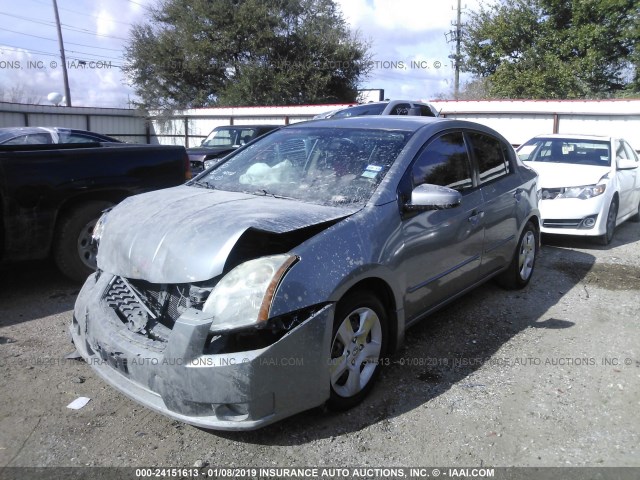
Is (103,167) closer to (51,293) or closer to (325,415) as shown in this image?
(51,293)

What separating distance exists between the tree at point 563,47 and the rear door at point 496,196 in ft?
67.1

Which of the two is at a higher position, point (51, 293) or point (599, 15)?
point (599, 15)

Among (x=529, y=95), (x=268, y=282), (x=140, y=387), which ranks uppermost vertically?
(x=529, y=95)

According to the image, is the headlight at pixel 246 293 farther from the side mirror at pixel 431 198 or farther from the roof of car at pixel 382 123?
the roof of car at pixel 382 123

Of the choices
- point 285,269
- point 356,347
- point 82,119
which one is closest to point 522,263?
point 356,347

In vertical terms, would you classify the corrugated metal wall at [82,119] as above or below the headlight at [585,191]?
above

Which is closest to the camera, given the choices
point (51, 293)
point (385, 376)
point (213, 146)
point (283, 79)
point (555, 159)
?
point (385, 376)

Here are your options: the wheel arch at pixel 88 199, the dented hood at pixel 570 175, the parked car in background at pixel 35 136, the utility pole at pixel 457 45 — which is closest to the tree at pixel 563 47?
the utility pole at pixel 457 45

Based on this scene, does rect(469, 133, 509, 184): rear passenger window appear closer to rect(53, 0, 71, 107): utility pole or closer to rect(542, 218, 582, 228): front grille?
rect(542, 218, 582, 228): front grille

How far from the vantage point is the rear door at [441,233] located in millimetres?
3490

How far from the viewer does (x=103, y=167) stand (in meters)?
5.37

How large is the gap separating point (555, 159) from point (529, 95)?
16733mm

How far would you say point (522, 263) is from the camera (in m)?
5.34

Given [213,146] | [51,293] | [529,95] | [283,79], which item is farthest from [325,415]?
[283,79]
